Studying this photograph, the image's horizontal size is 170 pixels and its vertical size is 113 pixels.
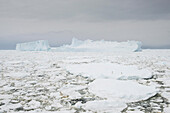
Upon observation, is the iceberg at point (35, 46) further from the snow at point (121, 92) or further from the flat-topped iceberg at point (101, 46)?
the snow at point (121, 92)

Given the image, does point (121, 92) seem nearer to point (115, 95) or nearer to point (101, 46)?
point (115, 95)

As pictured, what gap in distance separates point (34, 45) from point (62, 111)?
99.1 feet

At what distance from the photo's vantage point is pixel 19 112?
7.51 feet

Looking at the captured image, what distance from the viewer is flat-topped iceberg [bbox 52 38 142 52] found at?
29.9 metres

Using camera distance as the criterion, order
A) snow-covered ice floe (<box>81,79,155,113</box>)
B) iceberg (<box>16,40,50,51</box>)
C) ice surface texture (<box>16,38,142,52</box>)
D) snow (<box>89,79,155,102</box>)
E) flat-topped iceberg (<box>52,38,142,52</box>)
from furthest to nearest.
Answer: flat-topped iceberg (<box>52,38,142,52</box>), ice surface texture (<box>16,38,142,52</box>), iceberg (<box>16,40,50,51</box>), snow (<box>89,79,155,102</box>), snow-covered ice floe (<box>81,79,155,113</box>)

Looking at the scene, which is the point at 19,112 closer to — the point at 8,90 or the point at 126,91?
the point at 8,90

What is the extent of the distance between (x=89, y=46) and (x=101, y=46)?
2.82 meters

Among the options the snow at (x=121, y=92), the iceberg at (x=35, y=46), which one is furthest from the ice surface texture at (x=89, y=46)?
the snow at (x=121, y=92)

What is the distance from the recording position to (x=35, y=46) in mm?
30672

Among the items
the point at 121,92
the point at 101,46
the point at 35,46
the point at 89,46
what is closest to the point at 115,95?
the point at 121,92

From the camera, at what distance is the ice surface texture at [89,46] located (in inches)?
1166

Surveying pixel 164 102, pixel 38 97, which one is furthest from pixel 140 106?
pixel 38 97

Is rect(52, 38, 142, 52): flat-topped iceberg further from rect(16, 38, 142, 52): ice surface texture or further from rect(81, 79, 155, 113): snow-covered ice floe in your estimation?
rect(81, 79, 155, 113): snow-covered ice floe

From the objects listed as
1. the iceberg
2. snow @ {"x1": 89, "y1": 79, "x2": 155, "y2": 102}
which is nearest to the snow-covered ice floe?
snow @ {"x1": 89, "y1": 79, "x2": 155, "y2": 102}
